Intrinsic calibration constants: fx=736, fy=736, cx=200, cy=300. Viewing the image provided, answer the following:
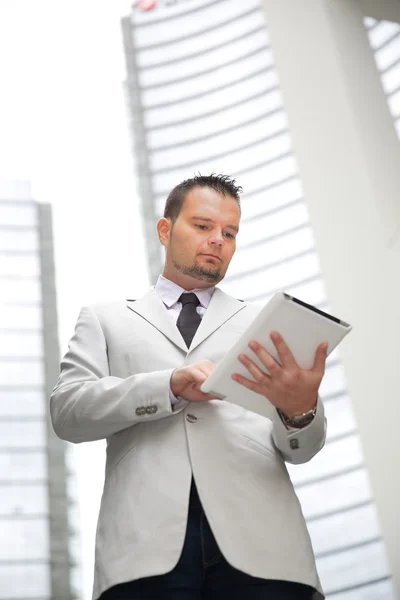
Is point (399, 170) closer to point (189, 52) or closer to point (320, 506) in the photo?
point (320, 506)

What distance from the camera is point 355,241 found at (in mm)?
6207

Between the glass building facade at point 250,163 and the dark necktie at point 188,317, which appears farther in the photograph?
the glass building facade at point 250,163

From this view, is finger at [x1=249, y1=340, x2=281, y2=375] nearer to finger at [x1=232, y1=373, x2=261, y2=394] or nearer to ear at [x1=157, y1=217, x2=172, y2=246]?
finger at [x1=232, y1=373, x2=261, y2=394]

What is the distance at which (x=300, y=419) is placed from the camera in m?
1.70

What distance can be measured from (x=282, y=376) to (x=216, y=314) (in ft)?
1.37

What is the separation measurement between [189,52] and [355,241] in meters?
9.08

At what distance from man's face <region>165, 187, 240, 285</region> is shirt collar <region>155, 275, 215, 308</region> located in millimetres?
29

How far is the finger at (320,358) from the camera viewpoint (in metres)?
1.59

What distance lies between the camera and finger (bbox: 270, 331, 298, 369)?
→ 1.54 meters

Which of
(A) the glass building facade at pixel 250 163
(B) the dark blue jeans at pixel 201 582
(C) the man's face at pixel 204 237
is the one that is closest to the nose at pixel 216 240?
(C) the man's face at pixel 204 237

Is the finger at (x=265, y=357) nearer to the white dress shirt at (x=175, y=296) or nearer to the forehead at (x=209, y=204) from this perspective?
the white dress shirt at (x=175, y=296)

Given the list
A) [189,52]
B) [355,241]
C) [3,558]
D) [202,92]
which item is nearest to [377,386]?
[355,241]

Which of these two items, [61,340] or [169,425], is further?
[61,340]

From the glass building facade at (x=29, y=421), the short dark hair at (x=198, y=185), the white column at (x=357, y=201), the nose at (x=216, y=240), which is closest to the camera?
the nose at (x=216, y=240)
